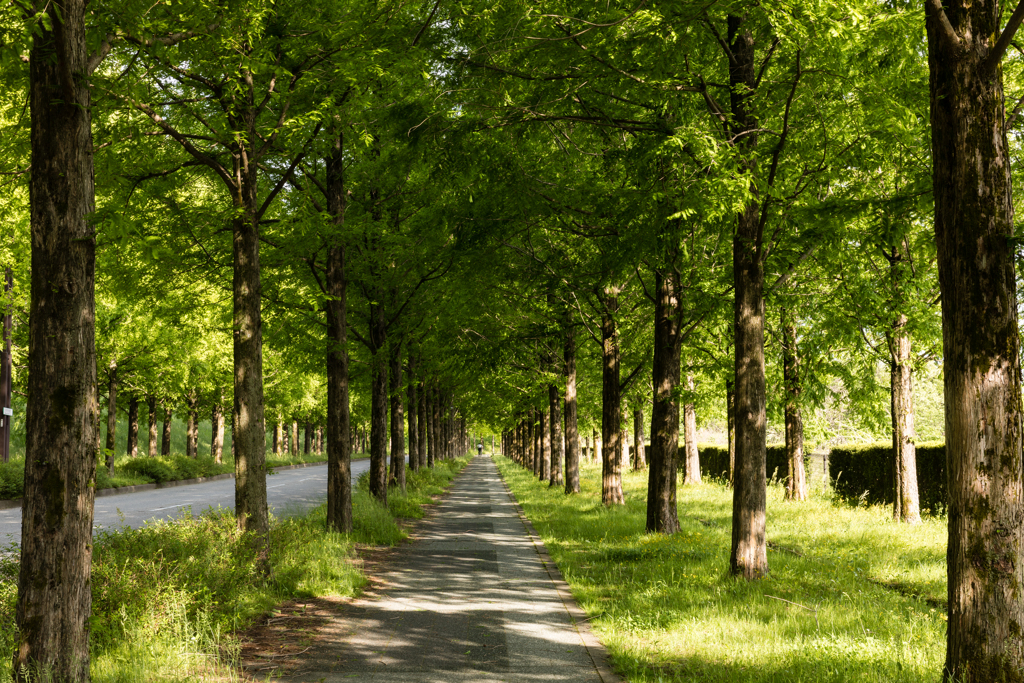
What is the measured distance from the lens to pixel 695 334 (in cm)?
1698

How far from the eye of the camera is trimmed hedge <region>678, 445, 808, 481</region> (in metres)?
29.3

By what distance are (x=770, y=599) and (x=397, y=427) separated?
1466 centimetres

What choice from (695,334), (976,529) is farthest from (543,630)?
(695,334)

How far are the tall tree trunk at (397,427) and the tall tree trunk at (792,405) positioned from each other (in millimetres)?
10645

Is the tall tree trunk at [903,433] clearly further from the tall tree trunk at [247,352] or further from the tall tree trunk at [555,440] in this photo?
the tall tree trunk at [555,440]

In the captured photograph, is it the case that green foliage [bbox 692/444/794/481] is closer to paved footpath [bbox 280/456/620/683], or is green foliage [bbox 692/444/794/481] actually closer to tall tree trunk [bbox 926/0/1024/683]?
paved footpath [bbox 280/456/620/683]

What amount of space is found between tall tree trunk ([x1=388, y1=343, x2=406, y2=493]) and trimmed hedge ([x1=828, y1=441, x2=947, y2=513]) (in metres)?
13.0

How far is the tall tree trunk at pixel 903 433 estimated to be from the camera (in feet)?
50.3

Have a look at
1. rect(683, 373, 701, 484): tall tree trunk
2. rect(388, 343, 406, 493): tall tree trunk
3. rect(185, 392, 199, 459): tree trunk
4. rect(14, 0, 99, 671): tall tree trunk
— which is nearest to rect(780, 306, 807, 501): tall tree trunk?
rect(683, 373, 701, 484): tall tree trunk

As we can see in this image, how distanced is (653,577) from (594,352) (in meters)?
15.5

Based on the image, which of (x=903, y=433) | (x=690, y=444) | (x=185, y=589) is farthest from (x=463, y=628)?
(x=690, y=444)

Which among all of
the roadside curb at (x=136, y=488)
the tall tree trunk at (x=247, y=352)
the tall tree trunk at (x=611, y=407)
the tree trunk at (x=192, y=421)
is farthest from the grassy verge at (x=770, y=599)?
the tree trunk at (x=192, y=421)

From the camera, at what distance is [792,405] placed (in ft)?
63.9

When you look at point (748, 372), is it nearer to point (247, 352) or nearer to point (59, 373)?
point (247, 352)
